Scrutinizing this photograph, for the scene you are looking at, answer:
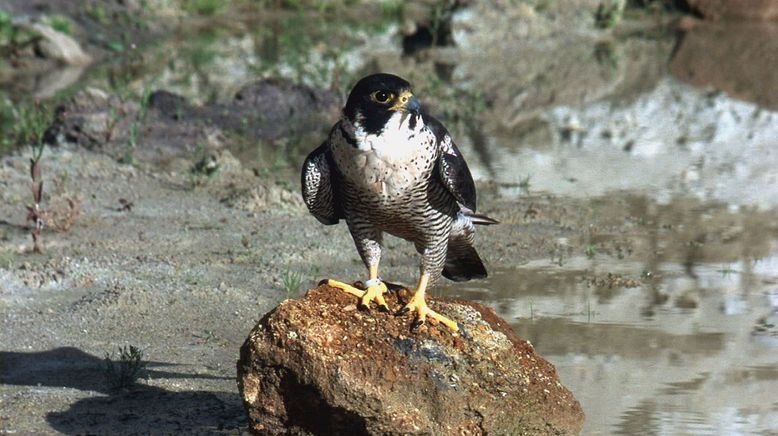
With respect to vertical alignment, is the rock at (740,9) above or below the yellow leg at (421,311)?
above

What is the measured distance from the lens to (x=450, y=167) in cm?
525

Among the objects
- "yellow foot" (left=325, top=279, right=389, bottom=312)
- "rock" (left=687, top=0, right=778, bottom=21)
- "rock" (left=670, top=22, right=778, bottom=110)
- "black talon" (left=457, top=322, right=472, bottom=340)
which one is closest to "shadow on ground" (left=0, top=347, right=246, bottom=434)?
"yellow foot" (left=325, top=279, right=389, bottom=312)

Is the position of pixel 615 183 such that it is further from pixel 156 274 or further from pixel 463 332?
pixel 463 332

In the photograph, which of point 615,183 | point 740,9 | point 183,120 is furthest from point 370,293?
point 740,9

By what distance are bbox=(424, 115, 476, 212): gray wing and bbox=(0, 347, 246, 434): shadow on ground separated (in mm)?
1325

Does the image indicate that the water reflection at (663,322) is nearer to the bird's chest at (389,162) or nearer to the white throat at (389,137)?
the bird's chest at (389,162)

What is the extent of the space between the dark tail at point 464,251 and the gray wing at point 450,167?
12.1 inches

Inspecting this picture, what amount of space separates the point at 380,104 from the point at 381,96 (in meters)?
0.03

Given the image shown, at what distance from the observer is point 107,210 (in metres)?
8.91

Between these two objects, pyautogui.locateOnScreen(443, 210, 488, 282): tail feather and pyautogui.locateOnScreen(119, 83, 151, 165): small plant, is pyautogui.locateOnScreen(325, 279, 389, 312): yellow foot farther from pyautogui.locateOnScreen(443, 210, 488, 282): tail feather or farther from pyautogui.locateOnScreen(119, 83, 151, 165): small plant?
pyautogui.locateOnScreen(119, 83, 151, 165): small plant

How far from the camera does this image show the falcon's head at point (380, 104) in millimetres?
4836

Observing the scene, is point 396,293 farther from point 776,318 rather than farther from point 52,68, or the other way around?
point 52,68

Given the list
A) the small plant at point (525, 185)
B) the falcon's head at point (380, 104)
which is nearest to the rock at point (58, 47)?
the small plant at point (525, 185)

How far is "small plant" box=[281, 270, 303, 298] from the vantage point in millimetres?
7137
